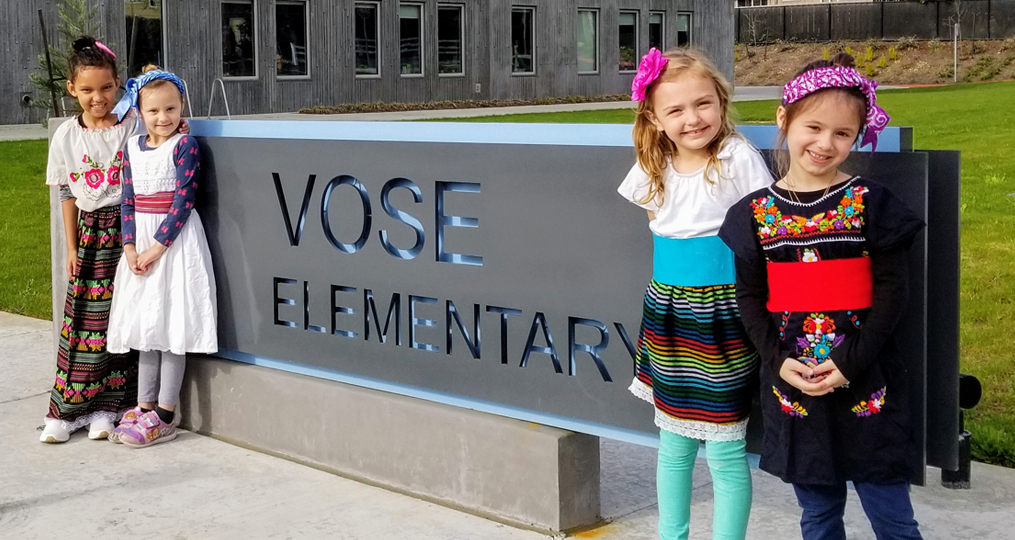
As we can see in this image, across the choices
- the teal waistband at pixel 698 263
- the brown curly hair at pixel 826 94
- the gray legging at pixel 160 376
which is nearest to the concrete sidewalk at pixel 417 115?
the gray legging at pixel 160 376

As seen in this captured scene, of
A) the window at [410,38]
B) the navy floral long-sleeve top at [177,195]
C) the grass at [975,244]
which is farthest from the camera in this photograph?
the window at [410,38]

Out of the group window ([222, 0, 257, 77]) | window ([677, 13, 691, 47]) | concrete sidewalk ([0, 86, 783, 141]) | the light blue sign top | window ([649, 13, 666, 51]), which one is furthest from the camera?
window ([677, 13, 691, 47])

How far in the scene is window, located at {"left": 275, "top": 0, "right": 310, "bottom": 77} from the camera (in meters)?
26.2

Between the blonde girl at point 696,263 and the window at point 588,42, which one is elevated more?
the window at point 588,42

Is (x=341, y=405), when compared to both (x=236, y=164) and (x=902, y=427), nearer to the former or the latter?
(x=236, y=164)

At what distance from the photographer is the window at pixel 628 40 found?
34.4 m

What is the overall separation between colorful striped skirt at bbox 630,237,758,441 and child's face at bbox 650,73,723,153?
0.90 ft

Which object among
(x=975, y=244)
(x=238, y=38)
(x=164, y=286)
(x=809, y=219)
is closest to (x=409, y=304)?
(x=164, y=286)

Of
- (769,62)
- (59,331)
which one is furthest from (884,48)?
(59,331)

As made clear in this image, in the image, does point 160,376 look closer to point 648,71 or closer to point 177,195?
point 177,195

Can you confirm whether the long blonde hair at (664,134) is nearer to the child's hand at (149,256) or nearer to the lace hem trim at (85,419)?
the child's hand at (149,256)

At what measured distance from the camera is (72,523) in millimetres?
3996

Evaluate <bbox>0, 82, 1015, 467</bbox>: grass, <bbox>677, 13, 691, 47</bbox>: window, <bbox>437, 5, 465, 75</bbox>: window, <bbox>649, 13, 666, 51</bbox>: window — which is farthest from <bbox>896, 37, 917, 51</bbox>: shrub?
<bbox>0, 82, 1015, 467</bbox>: grass

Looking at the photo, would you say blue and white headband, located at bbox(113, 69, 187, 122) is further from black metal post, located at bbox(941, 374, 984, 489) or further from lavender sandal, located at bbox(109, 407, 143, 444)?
black metal post, located at bbox(941, 374, 984, 489)
